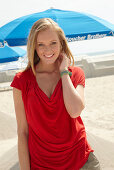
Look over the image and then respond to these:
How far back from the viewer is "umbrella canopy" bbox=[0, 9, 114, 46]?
540 cm

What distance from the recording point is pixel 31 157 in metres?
1.64

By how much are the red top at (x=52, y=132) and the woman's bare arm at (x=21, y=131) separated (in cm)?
4

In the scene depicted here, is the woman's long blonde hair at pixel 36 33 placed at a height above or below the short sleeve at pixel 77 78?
above

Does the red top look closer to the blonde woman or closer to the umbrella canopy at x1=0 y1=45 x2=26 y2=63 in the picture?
the blonde woman

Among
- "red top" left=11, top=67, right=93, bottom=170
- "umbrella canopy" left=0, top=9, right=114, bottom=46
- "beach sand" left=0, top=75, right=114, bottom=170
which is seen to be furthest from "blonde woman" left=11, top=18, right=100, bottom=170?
"umbrella canopy" left=0, top=9, right=114, bottom=46

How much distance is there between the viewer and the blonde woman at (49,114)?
155cm

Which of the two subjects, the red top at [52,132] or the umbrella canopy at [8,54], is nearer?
the red top at [52,132]

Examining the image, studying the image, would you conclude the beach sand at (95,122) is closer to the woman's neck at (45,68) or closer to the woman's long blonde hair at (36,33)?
the woman's neck at (45,68)

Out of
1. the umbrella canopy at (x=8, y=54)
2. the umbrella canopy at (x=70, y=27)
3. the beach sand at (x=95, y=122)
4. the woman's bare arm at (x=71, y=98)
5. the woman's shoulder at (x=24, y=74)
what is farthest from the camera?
the umbrella canopy at (x=8, y=54)

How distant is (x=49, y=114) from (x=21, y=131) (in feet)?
0.82

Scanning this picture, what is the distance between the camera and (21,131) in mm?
1651

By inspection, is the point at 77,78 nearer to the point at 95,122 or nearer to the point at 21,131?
the point at 21,131

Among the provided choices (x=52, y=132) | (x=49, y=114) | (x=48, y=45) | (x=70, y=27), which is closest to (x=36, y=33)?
(x=48, y=45)

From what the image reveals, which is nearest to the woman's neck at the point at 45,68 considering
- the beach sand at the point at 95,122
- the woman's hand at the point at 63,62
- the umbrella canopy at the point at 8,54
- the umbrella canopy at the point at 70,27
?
the woman's hand at the point at 63,62
